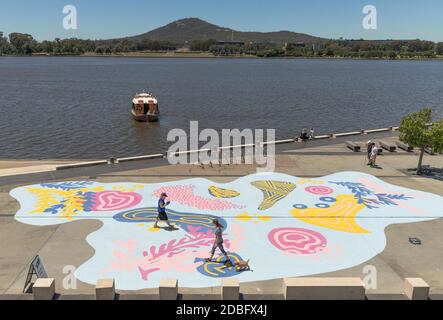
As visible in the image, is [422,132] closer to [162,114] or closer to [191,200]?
[191,200]

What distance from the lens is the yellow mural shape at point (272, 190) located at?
18438 mm

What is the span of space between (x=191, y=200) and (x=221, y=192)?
1767 millimetres

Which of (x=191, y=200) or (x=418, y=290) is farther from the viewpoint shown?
(x=191, y=200)

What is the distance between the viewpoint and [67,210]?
56.5 feet

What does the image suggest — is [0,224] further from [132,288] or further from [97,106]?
[97,106]

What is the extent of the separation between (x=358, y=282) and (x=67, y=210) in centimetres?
1213

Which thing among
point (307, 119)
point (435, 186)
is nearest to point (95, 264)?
point (435, 186)

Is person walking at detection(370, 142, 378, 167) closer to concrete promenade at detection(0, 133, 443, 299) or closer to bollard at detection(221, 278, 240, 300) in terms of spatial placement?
concrete promenade at detection(0, 133, 443, 299)

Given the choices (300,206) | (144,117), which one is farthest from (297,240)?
(144,117)

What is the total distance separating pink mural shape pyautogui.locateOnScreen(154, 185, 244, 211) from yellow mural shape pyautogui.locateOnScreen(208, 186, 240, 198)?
2.24 ft

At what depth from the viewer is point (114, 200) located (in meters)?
18.5

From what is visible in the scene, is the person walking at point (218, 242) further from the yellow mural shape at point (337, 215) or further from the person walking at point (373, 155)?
the person walking at point (373, 155)

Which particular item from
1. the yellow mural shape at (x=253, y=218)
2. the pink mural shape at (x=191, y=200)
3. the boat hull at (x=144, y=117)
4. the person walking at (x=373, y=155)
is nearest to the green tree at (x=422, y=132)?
the person walking at (x=373, y=155)

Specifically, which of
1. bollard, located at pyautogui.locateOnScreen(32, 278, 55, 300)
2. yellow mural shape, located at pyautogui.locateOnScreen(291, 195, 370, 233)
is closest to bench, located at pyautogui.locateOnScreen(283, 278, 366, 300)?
yellow mural shape, located at pyautogui.locateOnScreen(291, 195, 370, 233)
